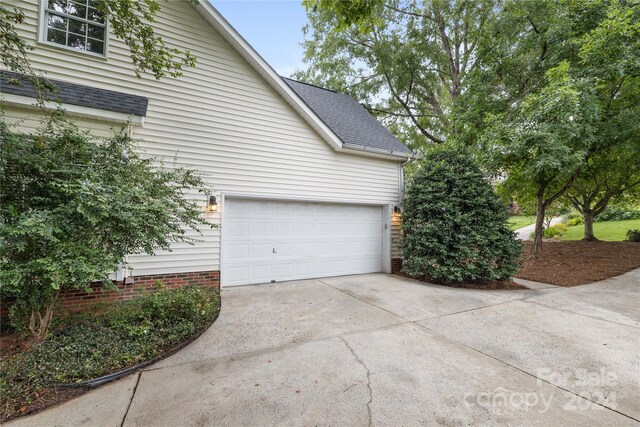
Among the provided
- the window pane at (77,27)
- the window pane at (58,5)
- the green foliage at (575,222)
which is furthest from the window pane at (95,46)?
the green foliage at (575,222)

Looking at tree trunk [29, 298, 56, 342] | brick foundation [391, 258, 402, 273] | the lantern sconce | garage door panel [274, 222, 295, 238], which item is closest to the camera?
tree trunk [29, 298, 56, 342]

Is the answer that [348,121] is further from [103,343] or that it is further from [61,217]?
[103,343]

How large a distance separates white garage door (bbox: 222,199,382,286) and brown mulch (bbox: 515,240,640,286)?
4.51 metres

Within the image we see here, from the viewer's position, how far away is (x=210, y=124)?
5.86 metres

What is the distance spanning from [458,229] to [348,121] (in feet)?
15.4

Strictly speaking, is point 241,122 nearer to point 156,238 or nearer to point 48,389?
point 156,238

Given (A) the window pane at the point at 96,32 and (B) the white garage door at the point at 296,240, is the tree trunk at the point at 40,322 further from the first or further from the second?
(A) the window pane at the point at 96,32

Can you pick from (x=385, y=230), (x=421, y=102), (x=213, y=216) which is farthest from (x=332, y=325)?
(x=421, y=102)

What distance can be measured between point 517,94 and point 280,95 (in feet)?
26.5

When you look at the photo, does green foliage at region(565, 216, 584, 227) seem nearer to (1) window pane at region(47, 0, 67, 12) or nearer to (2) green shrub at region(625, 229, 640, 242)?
(2) green shrub at region(625, 229, 640, 242)

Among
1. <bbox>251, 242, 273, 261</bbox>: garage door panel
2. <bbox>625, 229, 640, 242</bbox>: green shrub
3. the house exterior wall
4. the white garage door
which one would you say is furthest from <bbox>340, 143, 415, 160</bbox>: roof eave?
<bbox>625, 229, 640, 242</bbox>: green shrub

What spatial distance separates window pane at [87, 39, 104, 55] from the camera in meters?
4.98

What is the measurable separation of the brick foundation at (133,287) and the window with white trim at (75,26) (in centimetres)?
430

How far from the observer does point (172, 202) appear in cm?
392
